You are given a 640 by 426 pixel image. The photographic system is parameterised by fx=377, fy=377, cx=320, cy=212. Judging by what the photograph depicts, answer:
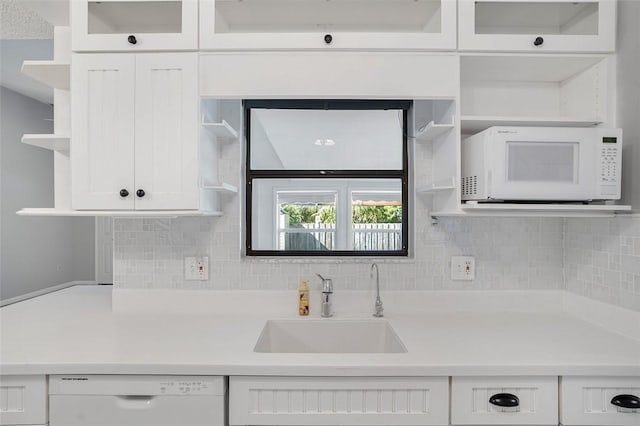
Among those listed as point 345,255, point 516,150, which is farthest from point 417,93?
point 345,255

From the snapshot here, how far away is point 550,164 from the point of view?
4.92 feet

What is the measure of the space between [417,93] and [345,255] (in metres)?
0.87

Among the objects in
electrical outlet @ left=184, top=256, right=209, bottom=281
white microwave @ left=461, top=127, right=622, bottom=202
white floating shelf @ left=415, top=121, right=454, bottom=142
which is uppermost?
white floating shelf @ left=415, top=121, right=454, bottom=142

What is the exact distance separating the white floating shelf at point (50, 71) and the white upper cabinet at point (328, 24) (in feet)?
2.11

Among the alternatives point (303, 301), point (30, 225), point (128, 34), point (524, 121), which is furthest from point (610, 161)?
point (30, 225)

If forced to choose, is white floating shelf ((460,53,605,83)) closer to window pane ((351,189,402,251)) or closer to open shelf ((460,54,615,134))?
open shelf ((460,54,615,134))

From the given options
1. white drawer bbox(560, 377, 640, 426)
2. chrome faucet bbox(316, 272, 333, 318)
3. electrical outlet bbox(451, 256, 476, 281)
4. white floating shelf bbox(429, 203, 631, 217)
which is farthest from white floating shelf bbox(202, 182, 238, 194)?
white drawer bbox(560, 377, 640, 426)

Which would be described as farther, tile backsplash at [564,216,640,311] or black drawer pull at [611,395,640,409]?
tile backsplash at [564,216,640,311]

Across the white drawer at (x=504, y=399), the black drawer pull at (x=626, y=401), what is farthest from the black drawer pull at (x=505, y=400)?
the black drawer pull at (x=626, y=401)

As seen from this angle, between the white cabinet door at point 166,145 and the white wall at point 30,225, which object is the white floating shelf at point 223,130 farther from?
the white wall at point 30,225

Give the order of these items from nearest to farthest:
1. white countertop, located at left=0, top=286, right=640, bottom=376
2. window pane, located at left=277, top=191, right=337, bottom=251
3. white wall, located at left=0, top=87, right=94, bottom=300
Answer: white countertop, located at left=0, top=286, right=640, bottom=376 < window pane, located at left=277, top=191, right=337, bottom=251 < white wall, located at left=0, top=87, right=94, bottom=300

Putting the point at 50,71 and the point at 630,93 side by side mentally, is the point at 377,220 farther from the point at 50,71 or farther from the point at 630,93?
the point at 50,71

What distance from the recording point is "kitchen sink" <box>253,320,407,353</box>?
1.80 metres

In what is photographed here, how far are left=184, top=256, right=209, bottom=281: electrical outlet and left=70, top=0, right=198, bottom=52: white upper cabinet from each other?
39.0 inches
